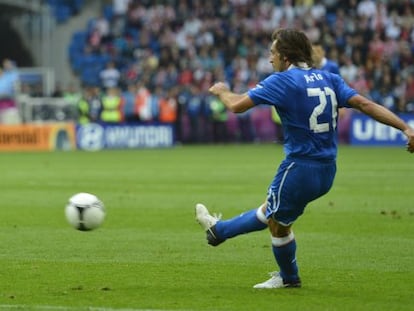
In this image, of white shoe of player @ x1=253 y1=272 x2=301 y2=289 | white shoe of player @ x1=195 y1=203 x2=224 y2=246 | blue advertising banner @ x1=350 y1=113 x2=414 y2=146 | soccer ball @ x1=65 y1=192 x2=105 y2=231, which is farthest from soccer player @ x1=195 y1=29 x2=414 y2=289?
blue advertising banner @ x1=350 y1=113 x2=414 y2=146

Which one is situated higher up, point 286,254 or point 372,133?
point 286,254

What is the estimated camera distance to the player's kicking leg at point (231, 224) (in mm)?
8859

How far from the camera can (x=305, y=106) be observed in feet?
28.0

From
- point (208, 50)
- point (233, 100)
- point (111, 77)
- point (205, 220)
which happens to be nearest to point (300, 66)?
point (233, 100)

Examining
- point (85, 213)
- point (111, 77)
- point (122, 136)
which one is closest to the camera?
point (85, 213)

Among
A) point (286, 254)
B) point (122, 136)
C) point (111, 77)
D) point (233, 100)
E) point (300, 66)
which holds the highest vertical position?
point (300, 66)

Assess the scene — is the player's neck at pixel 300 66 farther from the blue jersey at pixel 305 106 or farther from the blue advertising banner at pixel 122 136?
the blue advertising banner at pixel 122 136

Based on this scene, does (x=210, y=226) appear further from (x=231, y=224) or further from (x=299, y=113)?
(x=299, y=113)

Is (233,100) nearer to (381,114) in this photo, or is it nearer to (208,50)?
(381,114)

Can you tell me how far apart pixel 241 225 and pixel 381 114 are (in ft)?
4.60

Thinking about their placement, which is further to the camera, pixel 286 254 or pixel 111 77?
pixel 111 77

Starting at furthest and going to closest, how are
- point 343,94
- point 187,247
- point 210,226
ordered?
point 187,247 < point 210,226 < point 343,94

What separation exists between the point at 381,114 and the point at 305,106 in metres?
0.57

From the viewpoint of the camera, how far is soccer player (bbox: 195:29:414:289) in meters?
8.50
